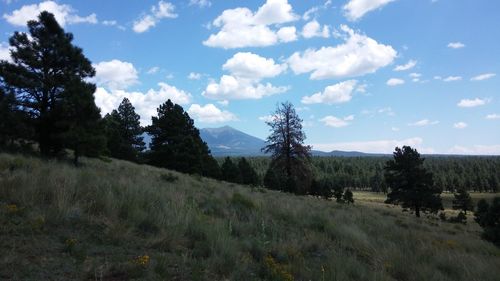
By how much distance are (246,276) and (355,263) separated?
197 cm

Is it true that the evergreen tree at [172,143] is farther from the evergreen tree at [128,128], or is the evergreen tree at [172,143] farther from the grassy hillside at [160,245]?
the grassy hillside at [160,245]

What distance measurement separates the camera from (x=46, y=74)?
68.2 feet

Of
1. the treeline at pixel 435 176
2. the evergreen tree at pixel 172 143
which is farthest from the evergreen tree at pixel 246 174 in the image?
the treeline at pixel 435 176

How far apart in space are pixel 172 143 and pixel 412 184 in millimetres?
26696

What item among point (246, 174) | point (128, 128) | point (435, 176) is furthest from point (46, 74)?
point (435, 176)

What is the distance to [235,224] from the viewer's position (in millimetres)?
7812

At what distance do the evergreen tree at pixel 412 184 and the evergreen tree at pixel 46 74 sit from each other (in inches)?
1325

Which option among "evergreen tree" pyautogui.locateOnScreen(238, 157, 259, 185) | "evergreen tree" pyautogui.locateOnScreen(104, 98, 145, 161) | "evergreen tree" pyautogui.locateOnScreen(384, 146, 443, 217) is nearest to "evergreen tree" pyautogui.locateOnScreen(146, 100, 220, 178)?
"evergreen tree" pyautogui.locateOnScreen(104, 98, 145, 161)

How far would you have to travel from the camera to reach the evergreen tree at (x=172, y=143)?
4519cm

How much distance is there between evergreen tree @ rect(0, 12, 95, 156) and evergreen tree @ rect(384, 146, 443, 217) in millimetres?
33656

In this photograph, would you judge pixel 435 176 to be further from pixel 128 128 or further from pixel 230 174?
pixel 128 128

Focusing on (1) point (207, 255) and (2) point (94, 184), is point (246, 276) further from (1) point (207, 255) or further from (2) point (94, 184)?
(2) point (94, 184)

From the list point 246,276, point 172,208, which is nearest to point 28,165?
point 172,208

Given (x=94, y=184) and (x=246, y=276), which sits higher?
(x=94, y=184)
